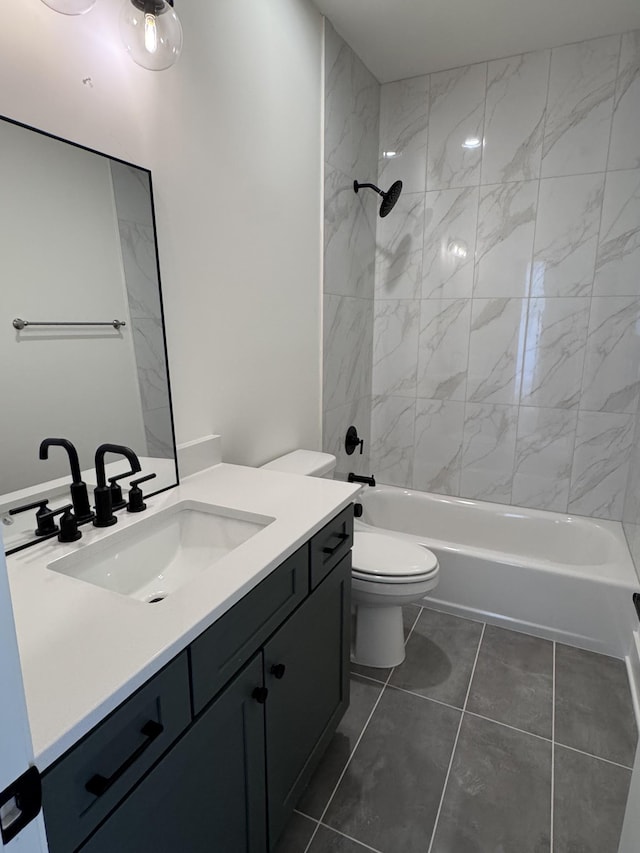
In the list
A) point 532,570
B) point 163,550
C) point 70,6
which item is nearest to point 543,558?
point 532,570

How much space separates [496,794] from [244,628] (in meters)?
1.10

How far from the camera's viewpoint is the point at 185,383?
1594mm

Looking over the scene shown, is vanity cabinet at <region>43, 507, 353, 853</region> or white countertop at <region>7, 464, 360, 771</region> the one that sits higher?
white countertop at <region>7, 464, 360, 771</region>

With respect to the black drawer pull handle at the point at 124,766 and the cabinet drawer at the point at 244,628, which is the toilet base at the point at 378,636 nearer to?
the cabinet drawer at the point at 244,628

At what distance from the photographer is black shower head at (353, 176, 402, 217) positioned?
2537 mm

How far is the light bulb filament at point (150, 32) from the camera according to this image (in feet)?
3.78

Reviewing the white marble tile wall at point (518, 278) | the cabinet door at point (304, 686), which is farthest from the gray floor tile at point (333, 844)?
the white marble tile wall at point (518, 278)

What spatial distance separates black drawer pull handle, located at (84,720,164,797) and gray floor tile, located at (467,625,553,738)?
4.67ft

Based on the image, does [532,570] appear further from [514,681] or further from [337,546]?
[337,546]

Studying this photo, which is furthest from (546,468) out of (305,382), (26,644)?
(26,644)

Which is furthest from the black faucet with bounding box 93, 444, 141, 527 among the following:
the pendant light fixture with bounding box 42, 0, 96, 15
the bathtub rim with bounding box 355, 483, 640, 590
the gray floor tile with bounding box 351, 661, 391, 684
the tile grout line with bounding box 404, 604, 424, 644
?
the tile grout line with bounding box 404, 604, 424, 644

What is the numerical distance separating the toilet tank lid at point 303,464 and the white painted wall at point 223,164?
72 millimetres

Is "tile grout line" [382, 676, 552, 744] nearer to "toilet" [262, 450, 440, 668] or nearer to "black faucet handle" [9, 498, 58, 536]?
"toilet" [262, 450, 440, 668]

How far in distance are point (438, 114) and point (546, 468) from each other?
2.06 metres
